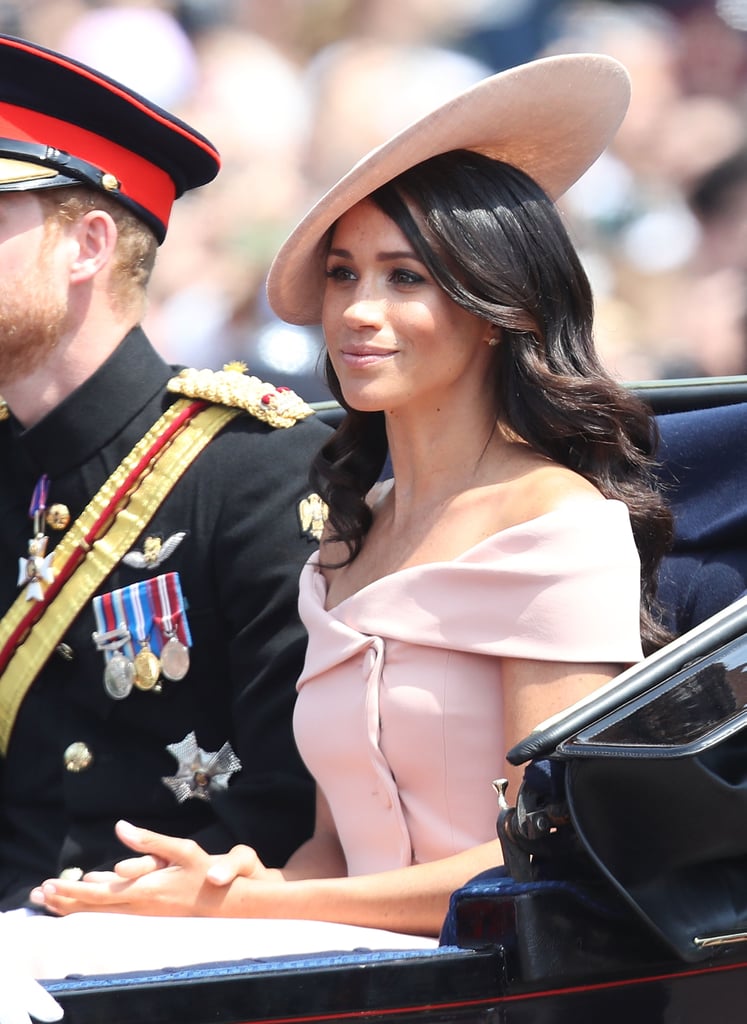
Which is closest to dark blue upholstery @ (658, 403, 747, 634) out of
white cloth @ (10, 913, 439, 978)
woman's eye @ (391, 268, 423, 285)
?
woman's eye @ (391, 268, 423, 285)

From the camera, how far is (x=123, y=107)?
2.57 metres

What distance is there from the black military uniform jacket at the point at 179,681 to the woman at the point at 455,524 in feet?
0.88

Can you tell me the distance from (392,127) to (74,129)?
A: 183 cm

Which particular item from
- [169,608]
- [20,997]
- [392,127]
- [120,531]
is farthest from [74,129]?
[392,127]

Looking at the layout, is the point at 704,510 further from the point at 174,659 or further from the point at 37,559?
the point at 37,559

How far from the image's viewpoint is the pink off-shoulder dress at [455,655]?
1.83 metres

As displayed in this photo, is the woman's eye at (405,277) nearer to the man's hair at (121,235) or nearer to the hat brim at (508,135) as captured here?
the hat brim at (508,135)

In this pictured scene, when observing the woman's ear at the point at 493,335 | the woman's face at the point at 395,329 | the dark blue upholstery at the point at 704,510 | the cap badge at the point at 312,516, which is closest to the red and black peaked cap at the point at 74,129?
the cap badge at the point at 312,516

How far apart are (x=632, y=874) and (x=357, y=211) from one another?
0.96 m

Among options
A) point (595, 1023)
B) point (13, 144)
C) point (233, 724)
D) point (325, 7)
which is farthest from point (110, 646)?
point (325, 7)

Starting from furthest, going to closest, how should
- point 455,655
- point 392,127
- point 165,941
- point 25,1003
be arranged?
point 392,127
point 455,655
point 165,941
point 25,1003

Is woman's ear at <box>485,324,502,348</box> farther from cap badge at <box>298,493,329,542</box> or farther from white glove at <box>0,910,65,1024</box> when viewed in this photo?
white glove at <box>0,910,65,1024</box>

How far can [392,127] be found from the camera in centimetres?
428

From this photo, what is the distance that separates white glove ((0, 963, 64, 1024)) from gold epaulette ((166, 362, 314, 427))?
130 cm
